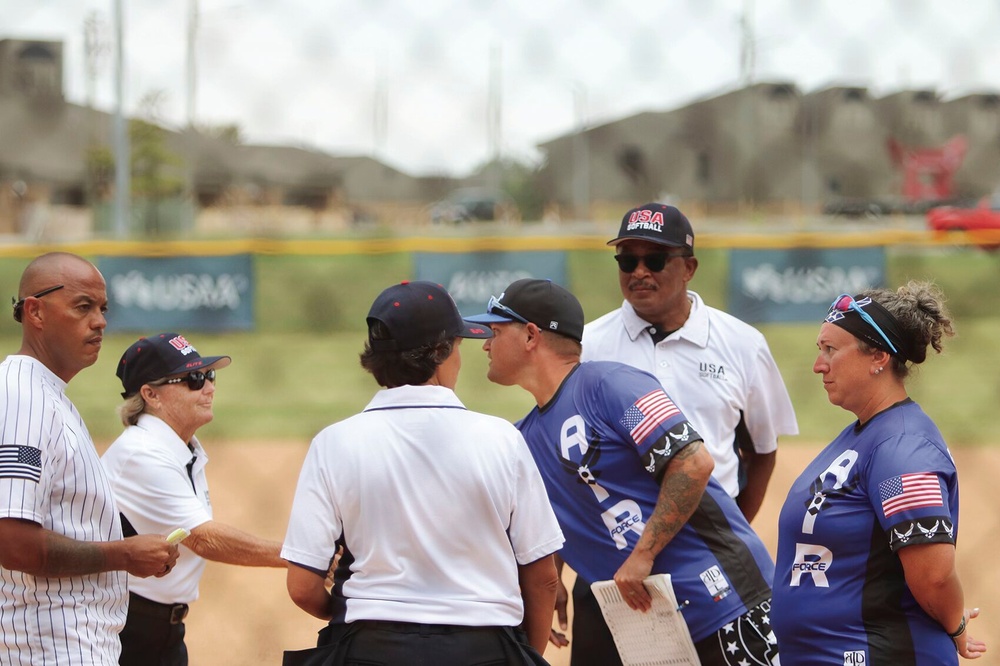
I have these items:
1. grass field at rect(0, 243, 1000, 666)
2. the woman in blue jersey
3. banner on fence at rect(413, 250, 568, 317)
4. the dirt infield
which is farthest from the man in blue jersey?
banner on fence at rect(413, 250, 568, 317)

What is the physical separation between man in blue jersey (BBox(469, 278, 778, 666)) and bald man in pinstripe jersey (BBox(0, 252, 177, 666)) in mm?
997

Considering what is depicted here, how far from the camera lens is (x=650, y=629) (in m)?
2.54

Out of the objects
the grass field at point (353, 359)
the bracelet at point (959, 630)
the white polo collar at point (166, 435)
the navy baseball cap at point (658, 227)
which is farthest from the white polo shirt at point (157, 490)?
the grass field at point (353, 359)

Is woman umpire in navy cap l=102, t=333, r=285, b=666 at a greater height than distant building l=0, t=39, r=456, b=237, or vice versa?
distant building l=0, t=39, r=456, b=237

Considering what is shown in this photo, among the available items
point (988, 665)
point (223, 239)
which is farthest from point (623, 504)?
point (223, 239)

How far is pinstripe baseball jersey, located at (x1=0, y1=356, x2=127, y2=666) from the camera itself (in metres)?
1.93

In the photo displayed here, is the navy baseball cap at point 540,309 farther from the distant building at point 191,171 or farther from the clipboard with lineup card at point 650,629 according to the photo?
the clipboard with lineup card at point 650,629

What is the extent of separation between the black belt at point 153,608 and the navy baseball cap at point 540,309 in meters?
1.11

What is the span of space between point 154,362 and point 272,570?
2.84 m

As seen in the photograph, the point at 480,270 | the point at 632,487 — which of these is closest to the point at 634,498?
the point at 632,487

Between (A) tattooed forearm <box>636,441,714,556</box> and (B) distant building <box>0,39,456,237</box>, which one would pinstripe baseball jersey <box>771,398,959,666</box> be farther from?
(B) distant building <box>0,39,456,237</box>

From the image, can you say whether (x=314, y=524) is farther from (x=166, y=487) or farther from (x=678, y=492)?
(x=678, y=492)

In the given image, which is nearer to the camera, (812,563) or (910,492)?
(910,492)

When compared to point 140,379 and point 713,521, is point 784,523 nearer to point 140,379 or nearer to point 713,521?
point 713,521
